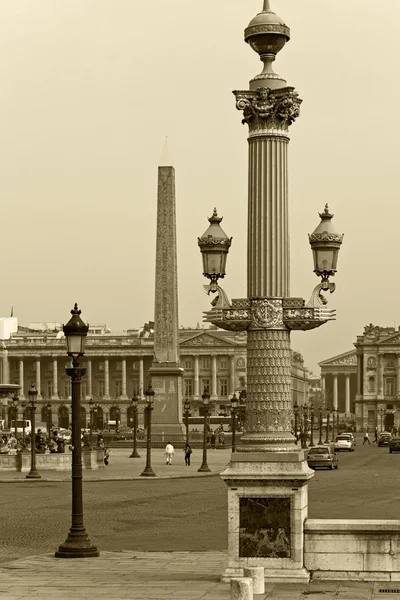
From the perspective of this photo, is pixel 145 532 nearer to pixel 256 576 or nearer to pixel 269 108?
pixel 269 108

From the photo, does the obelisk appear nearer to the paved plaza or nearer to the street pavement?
the street pavement

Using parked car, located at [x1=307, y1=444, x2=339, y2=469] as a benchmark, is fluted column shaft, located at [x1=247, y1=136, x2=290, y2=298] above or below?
above

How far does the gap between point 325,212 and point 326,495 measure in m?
23.7

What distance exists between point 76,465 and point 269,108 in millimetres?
7726

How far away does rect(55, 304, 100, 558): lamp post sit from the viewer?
23.5 m

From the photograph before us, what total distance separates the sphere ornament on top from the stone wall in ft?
19.5

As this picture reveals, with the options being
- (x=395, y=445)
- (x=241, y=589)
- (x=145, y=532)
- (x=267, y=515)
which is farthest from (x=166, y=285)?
(x=241, y=589)

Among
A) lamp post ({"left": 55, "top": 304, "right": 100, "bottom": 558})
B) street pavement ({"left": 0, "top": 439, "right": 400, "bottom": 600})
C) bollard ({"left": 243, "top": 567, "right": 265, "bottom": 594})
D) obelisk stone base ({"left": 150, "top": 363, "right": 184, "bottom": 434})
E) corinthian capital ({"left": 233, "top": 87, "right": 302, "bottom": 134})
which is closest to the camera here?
bollard ({"left": 243, "top": 567, "right": 265, "bottom": 594})

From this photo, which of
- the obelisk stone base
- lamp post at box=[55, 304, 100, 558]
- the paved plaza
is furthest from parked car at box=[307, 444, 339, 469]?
the paved plaza

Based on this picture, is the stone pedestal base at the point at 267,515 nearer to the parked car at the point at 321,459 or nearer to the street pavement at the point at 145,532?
the street pavement at the point at 145,532

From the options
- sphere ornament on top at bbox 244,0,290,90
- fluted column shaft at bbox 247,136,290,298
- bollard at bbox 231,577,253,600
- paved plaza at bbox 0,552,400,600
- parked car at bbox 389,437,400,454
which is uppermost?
sphere ornament on top at bbox 244,0,290,90

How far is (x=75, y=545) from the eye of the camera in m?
23.6

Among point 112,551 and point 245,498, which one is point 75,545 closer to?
point 112,551

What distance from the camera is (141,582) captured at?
1925 centimetres
